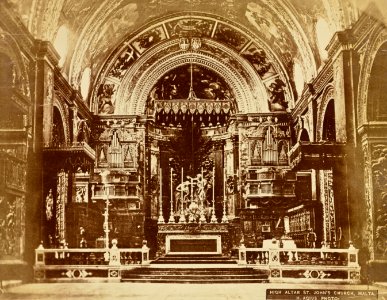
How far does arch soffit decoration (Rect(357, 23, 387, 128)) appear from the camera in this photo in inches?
449

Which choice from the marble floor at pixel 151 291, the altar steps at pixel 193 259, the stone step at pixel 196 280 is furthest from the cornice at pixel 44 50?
the altar steps at pixel 193 259

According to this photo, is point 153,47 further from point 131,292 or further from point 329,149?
point 131,292

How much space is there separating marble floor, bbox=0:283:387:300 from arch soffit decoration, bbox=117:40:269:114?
8478 mm

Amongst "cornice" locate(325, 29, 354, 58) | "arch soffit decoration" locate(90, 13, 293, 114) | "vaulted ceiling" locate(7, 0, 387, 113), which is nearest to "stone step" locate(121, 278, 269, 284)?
"cornice" locate(325, 29, 354, 58)

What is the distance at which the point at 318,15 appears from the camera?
47.2ft

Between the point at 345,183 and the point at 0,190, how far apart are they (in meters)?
6.75

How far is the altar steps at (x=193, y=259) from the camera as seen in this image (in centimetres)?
1434

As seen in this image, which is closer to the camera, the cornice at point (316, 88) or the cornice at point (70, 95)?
the cornice at point (316, 88)

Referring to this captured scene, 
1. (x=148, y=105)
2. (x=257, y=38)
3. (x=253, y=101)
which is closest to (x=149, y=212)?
(x=148, y=105)

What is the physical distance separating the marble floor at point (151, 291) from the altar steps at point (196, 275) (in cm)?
35

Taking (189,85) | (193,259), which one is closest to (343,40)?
(193,259)

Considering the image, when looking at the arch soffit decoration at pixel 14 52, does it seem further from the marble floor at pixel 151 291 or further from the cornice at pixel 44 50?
the marble floor at pixel 151 291

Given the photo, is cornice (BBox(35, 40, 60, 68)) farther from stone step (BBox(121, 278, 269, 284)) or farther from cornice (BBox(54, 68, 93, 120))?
stone step (BBox(121, 278, 269, 284))

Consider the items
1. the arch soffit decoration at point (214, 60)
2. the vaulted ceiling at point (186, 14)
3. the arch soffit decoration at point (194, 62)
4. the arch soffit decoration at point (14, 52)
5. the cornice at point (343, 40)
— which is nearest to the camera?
the arch soffit decoration at point (14, 52)
